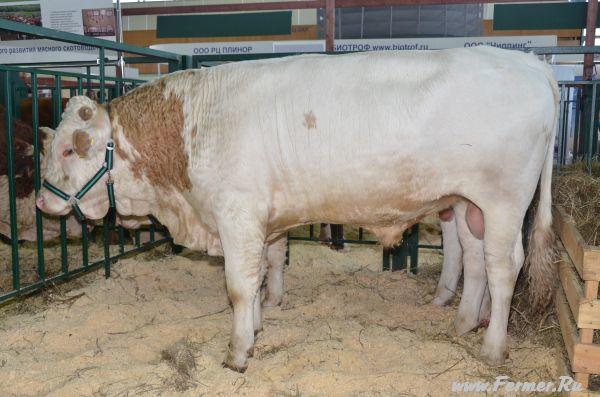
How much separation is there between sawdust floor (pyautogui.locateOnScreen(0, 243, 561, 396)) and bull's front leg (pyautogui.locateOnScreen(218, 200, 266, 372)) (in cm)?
12

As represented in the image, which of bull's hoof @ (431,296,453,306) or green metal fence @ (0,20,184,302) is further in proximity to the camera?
bull's hoof @ (431,296,453,306)

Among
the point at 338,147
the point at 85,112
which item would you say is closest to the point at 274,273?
the point at 338,147

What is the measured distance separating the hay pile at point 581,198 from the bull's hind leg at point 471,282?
0.62 meters

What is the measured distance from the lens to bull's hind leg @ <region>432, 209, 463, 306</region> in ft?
14.6

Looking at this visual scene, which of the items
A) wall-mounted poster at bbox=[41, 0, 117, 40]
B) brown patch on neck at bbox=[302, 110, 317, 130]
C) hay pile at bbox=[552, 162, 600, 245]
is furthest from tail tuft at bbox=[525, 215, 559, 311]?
wall-mounted poster at bbox=[41, 0, 117, 40]

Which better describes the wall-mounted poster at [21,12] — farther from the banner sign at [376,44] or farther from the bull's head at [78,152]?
the bull's head at [78,152]

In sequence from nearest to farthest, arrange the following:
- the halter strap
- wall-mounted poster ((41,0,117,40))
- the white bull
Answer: the white bull, the halter strap, wall-mounted poster ((41,0,117,40))

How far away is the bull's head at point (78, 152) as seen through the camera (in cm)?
358

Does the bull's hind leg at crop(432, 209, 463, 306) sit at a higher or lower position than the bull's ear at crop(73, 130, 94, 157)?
lower

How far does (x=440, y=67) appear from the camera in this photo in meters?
3.20

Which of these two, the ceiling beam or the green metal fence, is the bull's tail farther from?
the ceiling beam

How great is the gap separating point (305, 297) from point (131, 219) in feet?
4.80

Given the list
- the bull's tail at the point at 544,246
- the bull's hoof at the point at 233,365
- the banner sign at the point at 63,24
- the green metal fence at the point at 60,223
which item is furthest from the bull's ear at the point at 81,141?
the banner sign at the point at 63,24

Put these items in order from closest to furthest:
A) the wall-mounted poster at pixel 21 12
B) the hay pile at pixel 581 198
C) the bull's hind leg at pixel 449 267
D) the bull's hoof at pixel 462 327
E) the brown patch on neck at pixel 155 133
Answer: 1. the hay pile at pixel 581 198
2. the brown patch on neck at pixel 155 133
3. the bull's hoof at pixel 462 327
4. the bull's hind leg at pixel 449 267
5. the wall-mounted poster at pixel 21 12
